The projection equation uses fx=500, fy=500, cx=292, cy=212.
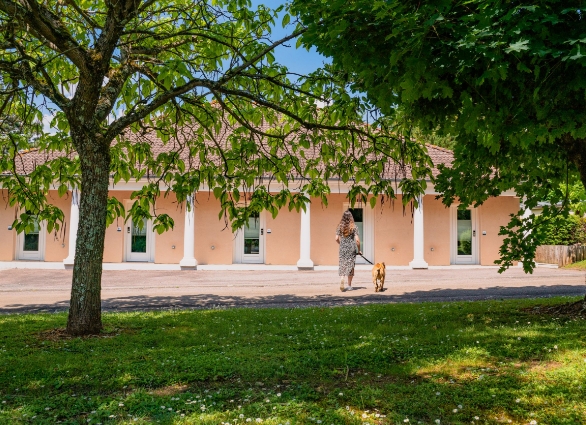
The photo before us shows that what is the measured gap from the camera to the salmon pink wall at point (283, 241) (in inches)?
796

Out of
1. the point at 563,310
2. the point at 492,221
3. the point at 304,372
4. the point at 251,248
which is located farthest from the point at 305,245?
the point at 304,372

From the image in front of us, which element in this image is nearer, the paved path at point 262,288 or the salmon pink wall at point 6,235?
the paved path at point 262,288

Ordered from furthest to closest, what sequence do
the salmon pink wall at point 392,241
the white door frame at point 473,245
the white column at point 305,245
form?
the white door frame at point 473,245 < the salmon pink wall at point 392,241 < the white column at point 305,245

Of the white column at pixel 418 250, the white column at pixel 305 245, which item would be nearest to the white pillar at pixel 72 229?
the white column at pixel 305 245

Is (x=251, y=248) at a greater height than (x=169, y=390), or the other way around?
(x=251, y=248)

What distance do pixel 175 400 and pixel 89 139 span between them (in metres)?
3.89

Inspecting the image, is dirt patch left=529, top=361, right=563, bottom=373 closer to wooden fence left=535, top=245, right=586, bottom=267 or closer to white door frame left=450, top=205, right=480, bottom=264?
white door frame left=450, top=205, right=480, bottom=264

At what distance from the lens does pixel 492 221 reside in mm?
20516

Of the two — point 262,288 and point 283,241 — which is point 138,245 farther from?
point 262,288

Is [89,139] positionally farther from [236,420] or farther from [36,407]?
[236,420]

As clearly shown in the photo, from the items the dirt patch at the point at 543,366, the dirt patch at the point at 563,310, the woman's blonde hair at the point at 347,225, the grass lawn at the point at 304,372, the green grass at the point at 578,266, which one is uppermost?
the woman's blonde hair at the point at 347,225

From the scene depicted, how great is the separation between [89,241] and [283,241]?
14.0 metres

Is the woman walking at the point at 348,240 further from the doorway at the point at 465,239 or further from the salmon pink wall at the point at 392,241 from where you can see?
the doorway at the point at 465,239

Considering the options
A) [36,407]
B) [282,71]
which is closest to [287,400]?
[36,407]
